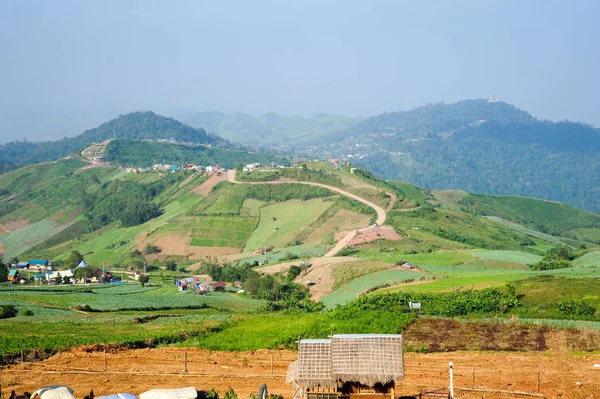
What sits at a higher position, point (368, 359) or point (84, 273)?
point (368, 359)

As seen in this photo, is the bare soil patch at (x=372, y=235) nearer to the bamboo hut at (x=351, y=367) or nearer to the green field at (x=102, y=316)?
the green field at (x=102, y=316)

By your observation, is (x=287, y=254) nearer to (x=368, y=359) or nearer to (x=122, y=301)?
(x=122, y=301)

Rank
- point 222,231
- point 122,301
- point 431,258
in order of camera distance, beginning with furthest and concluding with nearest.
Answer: point 222,231 → point 431,258 → point 122,301

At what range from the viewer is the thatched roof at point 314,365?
17.8 meters

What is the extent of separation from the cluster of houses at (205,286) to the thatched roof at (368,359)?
46.3 meters

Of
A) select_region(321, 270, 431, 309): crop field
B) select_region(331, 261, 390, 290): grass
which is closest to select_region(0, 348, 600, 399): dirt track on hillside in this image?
select_region(321, 270, 431, 309): crop field

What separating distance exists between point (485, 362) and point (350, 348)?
9.91 metres

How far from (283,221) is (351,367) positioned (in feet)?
264

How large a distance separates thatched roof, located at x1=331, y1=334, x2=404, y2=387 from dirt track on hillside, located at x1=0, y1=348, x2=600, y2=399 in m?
3.69

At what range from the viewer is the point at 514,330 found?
102 feet

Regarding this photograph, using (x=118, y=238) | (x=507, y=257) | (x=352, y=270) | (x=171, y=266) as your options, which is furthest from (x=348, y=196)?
(x=352, y=270)

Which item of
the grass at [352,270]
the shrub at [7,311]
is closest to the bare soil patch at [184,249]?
the grass at [352,270]

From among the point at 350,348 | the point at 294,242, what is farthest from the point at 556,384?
the point at 294,242

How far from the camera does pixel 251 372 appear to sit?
79.9 ft
